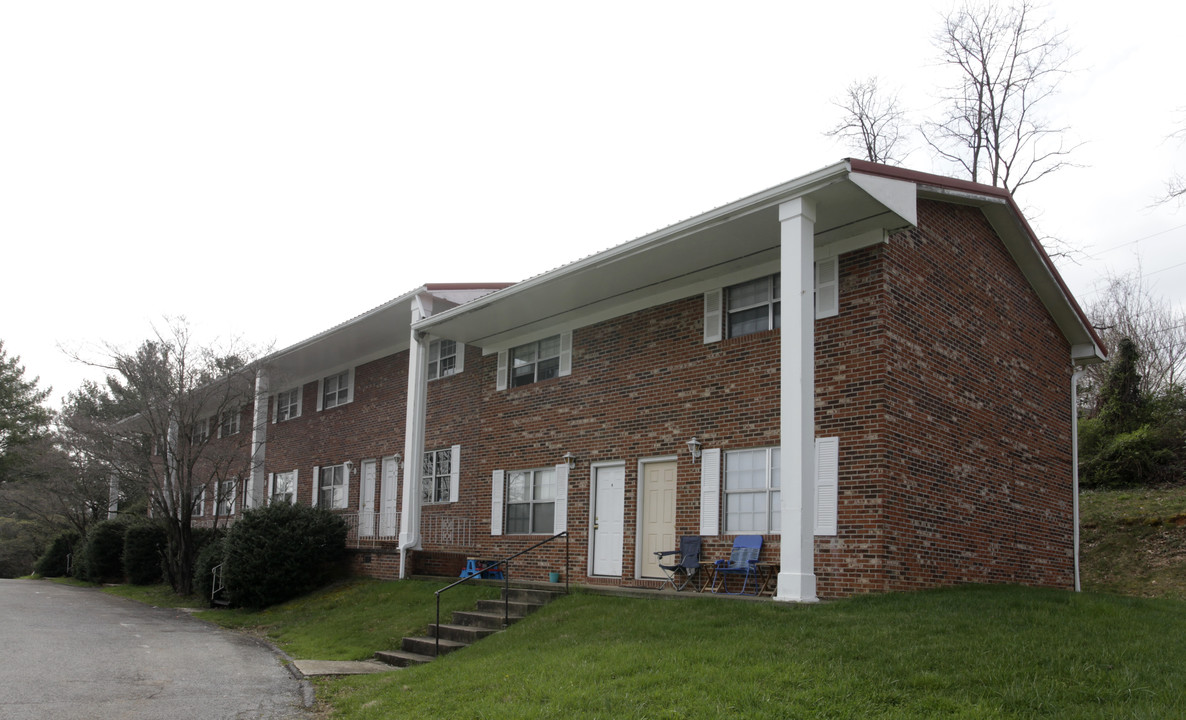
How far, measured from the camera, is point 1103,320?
1189 inches

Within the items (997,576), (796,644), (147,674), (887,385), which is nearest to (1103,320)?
(997,576)

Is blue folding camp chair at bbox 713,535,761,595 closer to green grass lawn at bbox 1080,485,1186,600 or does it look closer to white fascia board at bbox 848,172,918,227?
white fascia board at bbox 848,172,918,227

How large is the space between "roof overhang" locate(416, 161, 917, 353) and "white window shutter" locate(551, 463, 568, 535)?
2541 mm

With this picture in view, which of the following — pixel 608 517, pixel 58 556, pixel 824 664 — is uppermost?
pixel 608 517

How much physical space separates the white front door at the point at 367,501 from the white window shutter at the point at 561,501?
20.0 ft

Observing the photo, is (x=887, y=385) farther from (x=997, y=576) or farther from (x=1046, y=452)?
(x=1046, y=452)

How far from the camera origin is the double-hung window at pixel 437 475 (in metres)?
18.9

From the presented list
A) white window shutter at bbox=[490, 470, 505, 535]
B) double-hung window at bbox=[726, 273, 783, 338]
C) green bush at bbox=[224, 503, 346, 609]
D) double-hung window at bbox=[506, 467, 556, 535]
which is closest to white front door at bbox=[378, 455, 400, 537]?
green bush at bbox=[224, 503, 346, 609]

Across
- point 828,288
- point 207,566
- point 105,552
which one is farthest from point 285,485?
point 828,288

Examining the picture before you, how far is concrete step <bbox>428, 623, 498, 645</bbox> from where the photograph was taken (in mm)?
11836

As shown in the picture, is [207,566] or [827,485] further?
[207,566]

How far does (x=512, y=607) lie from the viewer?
1249 cm

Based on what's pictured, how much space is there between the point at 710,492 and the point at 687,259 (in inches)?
130

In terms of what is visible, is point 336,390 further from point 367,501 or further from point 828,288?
point 828,288
